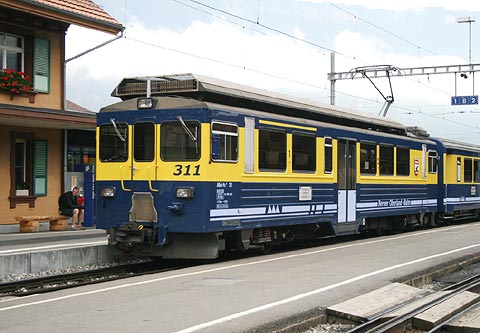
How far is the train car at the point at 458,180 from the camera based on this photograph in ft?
76.4

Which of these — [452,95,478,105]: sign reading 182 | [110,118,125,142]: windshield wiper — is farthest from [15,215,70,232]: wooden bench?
[452,95,478,105]: sign reading 182

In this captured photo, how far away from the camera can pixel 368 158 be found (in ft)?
56.7

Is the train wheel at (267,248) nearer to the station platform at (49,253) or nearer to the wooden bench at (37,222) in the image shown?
the station platform at (49,253)

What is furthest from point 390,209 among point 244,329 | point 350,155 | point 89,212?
point 244,329

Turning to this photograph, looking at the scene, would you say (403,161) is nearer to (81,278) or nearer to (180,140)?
(180,140)

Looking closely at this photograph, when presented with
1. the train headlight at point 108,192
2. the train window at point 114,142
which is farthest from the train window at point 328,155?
the train headlight at point 108,192

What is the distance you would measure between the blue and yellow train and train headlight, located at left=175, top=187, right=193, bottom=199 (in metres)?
0.02

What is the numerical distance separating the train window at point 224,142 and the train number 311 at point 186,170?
364 millimetres

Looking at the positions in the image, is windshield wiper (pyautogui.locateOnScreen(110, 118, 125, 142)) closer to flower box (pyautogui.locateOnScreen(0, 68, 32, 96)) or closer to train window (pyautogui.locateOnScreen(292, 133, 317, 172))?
train window (pyautogui.locateOnScreen(292, 133, 317, 172))

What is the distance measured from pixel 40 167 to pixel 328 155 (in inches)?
370

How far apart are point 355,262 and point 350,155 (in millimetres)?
4416

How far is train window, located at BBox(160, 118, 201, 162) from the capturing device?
11867 millimetres

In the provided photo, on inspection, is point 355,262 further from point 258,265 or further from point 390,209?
point 390,209

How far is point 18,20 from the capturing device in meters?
19.3
